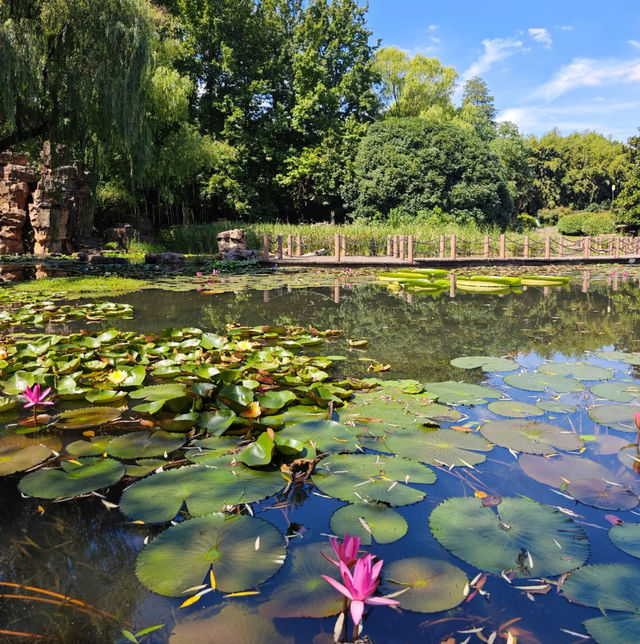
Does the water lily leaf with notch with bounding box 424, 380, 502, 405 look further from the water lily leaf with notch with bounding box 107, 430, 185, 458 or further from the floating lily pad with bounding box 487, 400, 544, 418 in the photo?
the water lily leaf with notch with bounding box 107, 430, 185, 458

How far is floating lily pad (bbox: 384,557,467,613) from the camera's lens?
1080 mm

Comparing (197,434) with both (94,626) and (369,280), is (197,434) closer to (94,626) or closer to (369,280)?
(94,626)

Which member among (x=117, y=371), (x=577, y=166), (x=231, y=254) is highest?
(x=577, y=166)

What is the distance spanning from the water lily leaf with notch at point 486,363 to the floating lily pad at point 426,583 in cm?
204

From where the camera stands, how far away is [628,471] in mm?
1738

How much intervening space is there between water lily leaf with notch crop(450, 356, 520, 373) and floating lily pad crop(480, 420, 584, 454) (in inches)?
37.0

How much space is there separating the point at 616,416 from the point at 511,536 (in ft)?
4.12

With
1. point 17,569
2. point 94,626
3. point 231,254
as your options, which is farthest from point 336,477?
point 231,254

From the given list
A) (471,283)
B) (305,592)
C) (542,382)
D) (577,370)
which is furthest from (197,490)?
(471,283)

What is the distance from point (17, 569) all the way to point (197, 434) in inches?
35.2

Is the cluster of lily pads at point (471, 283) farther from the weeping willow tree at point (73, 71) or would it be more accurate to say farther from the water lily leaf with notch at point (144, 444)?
the water lily leaf with notch at point (144, 444)

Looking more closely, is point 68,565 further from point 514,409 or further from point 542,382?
point 542,382

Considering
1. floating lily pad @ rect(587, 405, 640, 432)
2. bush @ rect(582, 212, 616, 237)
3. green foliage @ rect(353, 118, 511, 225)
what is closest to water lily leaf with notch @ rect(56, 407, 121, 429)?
floating lily pad @ rect(587, 405, 640, 432)

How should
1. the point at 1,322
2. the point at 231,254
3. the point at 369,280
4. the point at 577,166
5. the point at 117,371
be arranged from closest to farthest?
the point at 117,371, the point at 1,322, the point at 369,280, the point at 231,254, the point at 577,166
